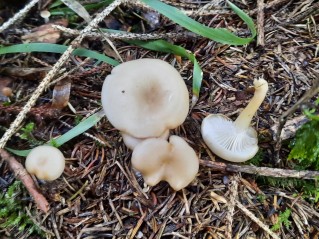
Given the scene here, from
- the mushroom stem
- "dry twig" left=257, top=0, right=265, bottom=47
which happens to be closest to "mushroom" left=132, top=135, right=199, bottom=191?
the mushroom stem

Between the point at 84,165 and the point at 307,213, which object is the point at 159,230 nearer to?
the point at 84,165

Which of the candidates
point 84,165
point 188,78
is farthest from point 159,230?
point 188,78

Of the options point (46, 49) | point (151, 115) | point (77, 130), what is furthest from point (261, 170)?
point (46, 49)

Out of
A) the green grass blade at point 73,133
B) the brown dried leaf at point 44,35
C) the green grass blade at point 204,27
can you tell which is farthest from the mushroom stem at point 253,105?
the brown dried leaf at point 44,35

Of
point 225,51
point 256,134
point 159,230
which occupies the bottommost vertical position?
point 159,230

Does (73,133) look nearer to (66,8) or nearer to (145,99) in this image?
(145,99)

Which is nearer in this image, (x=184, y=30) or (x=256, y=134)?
(x=256, y=134)

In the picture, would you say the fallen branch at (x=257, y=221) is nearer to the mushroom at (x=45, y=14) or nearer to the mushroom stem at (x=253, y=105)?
the mushroom stem at (x=253, y=105)
